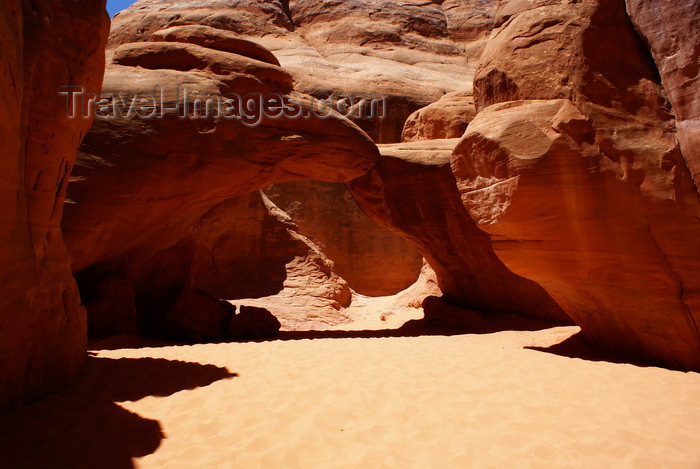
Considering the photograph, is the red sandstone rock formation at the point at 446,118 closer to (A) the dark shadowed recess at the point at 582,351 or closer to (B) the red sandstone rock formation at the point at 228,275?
(B) the red sandstone rock formation at the point at 228,275

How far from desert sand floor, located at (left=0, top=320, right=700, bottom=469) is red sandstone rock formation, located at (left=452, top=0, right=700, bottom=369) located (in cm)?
75

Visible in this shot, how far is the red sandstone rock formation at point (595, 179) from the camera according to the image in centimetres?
492

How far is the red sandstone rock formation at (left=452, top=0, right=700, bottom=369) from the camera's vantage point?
4.92 metres

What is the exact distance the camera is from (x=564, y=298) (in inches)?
243

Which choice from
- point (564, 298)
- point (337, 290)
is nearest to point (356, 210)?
point (337, 290)

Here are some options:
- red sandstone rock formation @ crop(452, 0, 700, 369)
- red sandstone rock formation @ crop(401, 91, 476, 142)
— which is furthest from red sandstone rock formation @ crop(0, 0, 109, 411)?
red sandstone rock formation @ crop(401, 91, 476, 142)

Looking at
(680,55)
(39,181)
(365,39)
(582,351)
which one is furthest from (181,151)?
(365,39)

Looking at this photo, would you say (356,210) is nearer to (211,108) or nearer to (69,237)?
(211,108)

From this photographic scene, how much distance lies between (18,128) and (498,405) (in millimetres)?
4449

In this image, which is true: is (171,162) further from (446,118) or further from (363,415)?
(446,118)

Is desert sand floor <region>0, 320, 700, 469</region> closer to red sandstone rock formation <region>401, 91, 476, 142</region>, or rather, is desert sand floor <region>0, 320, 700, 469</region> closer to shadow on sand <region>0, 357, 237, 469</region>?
shadow on sand <region>0, 357, 237, 469</region>

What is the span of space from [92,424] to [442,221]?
6.80 m

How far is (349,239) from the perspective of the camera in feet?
57.7

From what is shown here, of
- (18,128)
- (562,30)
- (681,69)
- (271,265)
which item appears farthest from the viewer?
(271,265)
